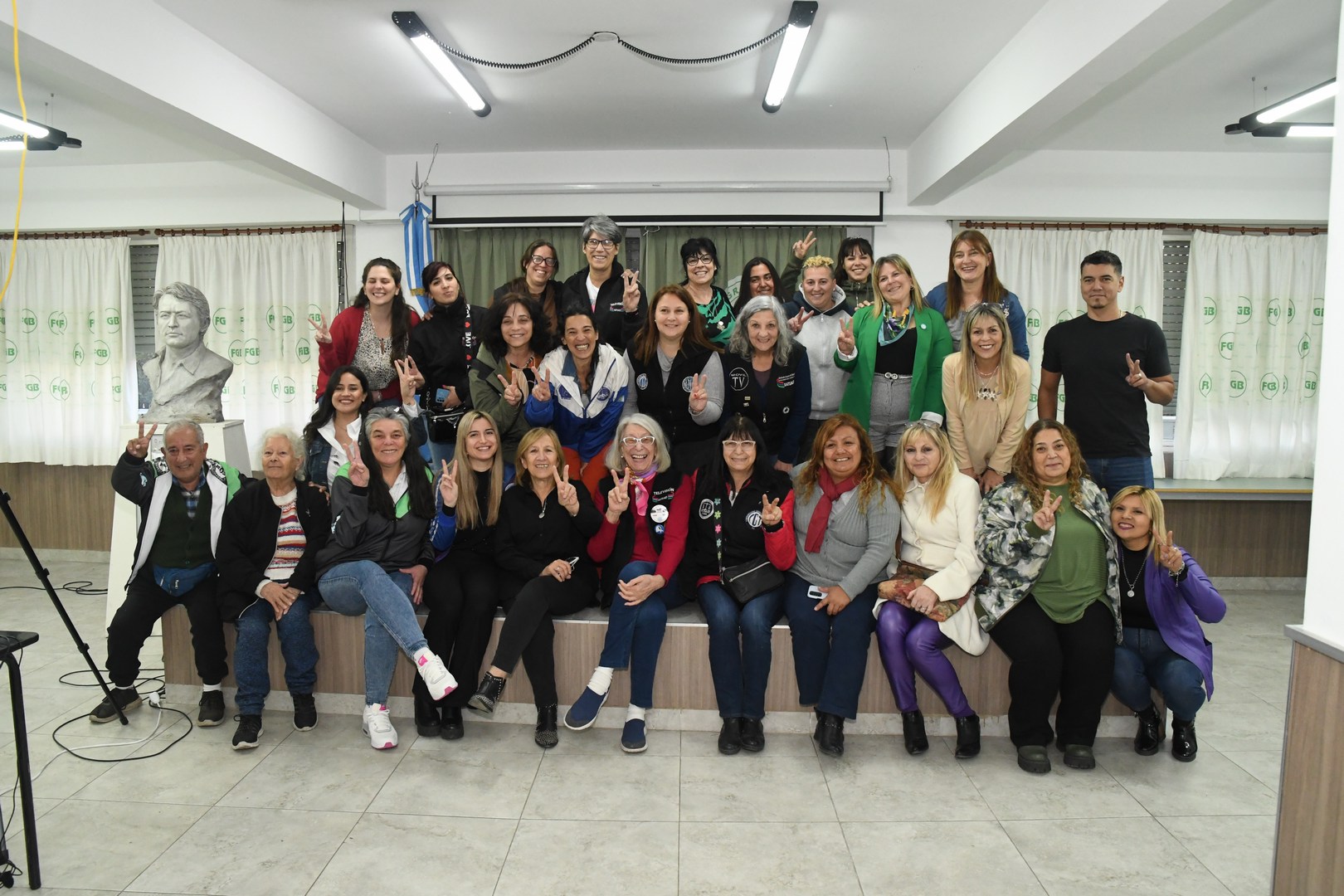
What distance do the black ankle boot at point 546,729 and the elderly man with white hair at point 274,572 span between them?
863 millimetres

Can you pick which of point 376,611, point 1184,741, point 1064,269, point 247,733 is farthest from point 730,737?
point 1064,269

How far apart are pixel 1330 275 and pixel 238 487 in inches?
140

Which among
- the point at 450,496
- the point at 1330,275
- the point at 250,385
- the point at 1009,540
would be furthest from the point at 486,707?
the point at 250,385

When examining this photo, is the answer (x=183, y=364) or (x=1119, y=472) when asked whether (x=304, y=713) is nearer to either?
(x=183, y=364)

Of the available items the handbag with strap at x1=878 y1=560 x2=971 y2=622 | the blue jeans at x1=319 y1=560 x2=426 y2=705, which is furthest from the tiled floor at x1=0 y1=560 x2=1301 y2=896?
the handbag with strap at x1=878 y1=560 x2=971 y2=622

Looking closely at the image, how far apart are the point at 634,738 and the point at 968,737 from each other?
1.16 meters

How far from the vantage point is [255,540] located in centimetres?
319

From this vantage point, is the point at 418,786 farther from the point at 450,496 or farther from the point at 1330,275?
the point at 1330,275

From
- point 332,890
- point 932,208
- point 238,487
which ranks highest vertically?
point 932,208

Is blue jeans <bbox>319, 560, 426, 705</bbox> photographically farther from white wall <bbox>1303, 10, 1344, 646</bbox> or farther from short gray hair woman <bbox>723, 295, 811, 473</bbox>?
white wall <bbox>1303, 10, 1344, 646</bbox>

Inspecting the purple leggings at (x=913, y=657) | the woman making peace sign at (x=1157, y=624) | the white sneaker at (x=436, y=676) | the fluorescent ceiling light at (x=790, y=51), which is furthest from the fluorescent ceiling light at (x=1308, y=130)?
the white sneaker at (x=436, y=676)

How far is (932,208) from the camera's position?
5.79m

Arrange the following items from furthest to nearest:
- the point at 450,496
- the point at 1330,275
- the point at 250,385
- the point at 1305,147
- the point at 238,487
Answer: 1. the point at 250,385
2. the point at 1305,147
3. the point at 238,487
4. the point at 450,496
5. the point at 1330,275

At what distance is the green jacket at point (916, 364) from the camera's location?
3459 millimetres
